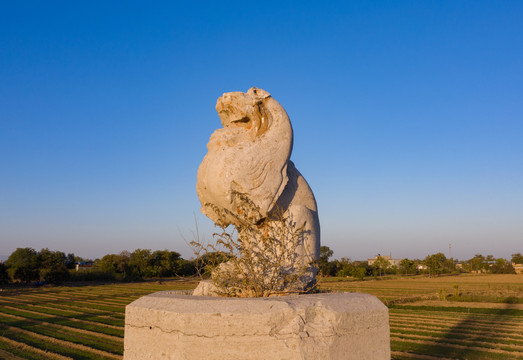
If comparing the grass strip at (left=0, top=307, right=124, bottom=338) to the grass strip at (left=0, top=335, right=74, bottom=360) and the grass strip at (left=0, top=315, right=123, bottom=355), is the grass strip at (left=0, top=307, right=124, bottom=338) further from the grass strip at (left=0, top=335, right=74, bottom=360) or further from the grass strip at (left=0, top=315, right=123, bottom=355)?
the grass strip at (left=0, top=335, right=74, bottom=360)

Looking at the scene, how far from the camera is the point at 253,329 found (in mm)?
2729

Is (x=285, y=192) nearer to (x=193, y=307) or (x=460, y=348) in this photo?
(x=193, y=307)

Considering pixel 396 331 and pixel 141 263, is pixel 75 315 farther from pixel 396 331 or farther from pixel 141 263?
pixel 141 263

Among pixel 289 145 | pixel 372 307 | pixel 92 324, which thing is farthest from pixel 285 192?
pixel 92 324

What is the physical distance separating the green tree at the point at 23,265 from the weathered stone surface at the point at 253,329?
56404 millimetres

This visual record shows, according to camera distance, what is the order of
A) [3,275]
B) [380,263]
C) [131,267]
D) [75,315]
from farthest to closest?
[380,263] < [131,267] < [3,275] < [75,315]

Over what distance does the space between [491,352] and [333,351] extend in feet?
40.4

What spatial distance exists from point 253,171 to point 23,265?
185 feet

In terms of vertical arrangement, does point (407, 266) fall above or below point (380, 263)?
below

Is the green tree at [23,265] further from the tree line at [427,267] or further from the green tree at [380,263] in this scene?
the green tree at [380,263]

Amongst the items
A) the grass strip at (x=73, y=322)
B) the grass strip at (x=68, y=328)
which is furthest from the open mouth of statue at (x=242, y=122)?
the grass strip at (x=73, y=322)

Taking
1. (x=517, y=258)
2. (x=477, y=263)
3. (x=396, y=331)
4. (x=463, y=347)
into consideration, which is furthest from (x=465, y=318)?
(x=517, y=258)

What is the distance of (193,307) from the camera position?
284 cm

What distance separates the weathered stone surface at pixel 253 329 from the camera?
2.73 metres
